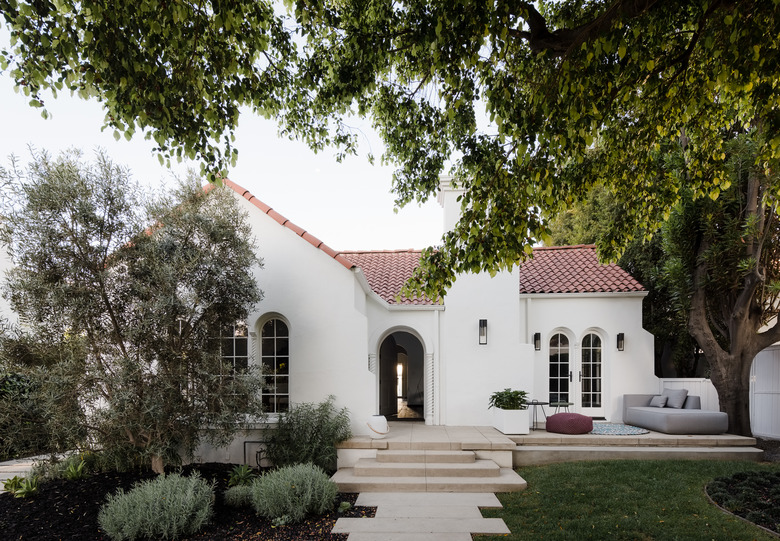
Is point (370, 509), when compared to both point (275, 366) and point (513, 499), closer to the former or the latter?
point (513, 499)

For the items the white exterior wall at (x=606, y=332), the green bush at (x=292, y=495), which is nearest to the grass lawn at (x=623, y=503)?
the green bush at (x=292, y=495)

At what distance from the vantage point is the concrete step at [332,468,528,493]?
28.3 feet

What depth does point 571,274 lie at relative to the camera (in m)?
14.3

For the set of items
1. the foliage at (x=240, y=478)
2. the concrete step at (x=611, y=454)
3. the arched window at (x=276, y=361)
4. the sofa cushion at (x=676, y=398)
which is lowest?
the concrete step at (x=611, y=454)

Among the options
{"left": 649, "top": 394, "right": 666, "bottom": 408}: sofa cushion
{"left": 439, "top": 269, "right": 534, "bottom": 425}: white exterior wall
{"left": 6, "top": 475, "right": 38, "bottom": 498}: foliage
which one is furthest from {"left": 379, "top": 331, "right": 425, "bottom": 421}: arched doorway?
{"left": 6, "top": 475, "right": 38, "bottom": 498}: foliage

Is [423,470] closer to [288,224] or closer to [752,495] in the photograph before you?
[752,495]

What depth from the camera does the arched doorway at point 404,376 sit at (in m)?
15.1

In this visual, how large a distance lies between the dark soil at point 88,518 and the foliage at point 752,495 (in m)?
5.31

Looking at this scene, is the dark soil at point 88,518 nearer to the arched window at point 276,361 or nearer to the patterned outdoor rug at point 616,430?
the arched window at point 276,361

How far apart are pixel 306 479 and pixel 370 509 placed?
110cm

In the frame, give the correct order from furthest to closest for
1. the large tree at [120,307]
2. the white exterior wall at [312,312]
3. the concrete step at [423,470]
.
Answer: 1. the white exterior wall at [312,312]
2. the concrete step at [423,470]
3. the large tree at [120,307]

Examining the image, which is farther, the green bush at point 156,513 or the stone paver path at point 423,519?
the stone paver path at point 423,519

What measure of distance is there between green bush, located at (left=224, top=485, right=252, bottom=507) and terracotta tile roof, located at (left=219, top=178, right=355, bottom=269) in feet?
15.8

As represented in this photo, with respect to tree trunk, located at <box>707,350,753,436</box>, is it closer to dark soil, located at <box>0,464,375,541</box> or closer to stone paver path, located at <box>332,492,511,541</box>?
stone paver path, located at <box>332,492,511,541</box>
